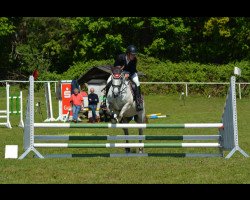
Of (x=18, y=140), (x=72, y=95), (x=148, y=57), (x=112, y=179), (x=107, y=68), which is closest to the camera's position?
(x=112, y=179)

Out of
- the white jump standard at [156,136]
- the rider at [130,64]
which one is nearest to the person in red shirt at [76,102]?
the rider at [130,64]

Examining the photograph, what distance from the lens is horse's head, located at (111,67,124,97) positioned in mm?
12602

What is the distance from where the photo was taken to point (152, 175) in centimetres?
885

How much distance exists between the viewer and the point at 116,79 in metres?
12.7

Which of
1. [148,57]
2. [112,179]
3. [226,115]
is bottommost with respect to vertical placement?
[112,179]

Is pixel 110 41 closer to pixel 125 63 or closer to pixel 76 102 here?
pixel 76 102

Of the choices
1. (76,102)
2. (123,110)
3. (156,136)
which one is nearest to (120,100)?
(123,110)

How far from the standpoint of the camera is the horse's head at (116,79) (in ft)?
41.3

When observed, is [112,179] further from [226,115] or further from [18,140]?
[18,140]

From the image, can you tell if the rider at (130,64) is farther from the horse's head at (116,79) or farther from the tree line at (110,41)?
the tree line at (110,41)

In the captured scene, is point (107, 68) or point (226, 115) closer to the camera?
point (226, 115)

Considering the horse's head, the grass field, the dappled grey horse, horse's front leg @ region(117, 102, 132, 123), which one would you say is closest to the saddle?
the dappled grey horse

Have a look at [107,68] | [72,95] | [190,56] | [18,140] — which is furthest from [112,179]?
[190,56]
